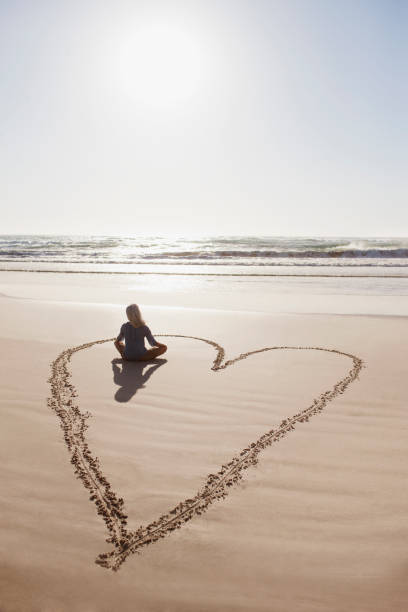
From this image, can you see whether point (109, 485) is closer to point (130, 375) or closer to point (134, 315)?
point (130, 375)

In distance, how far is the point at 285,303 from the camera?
13688mm

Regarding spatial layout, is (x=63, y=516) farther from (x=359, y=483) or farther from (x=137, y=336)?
(x=137, y=336)

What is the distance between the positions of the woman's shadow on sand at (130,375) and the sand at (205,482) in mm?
40

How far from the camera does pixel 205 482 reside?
11.1 ft

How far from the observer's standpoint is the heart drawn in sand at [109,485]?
273 centimetres

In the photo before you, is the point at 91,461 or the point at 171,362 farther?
the point at 171,362

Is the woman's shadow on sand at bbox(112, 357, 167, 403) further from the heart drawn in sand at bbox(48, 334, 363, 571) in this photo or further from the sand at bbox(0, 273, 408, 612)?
the heart drawn in sand at bbox(48, 334, 363, 571)

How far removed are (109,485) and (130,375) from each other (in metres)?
2.77

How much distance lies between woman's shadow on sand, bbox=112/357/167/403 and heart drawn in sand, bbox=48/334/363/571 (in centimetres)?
60

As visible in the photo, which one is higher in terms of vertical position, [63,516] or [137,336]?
[137,336]

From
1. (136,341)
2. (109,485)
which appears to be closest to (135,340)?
(136,341)

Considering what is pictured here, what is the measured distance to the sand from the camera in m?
2.41

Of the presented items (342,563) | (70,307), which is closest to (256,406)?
(342,563)

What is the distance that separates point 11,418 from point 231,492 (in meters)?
2.62
